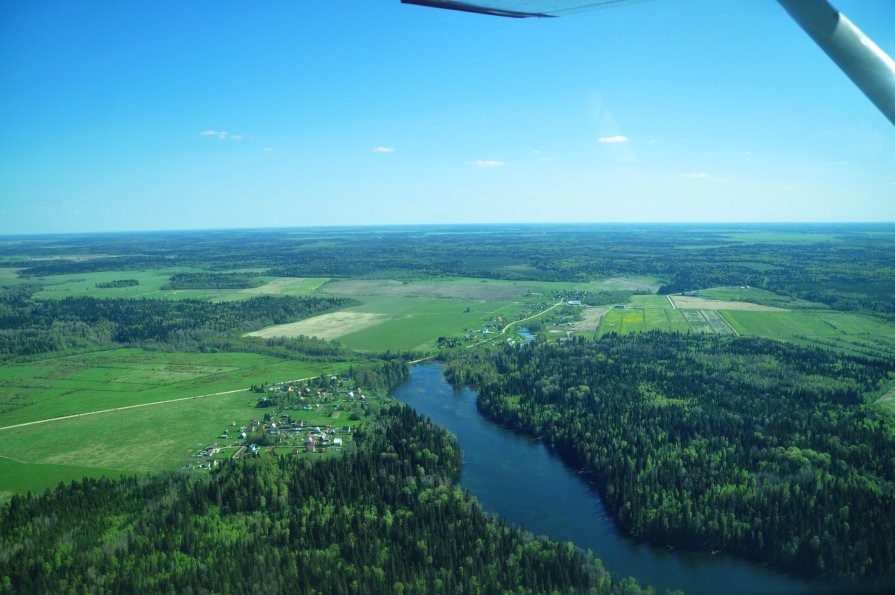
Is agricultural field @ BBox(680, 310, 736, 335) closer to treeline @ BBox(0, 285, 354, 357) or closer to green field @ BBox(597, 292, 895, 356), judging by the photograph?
green field @ BBox(597, 292, 895, 356)

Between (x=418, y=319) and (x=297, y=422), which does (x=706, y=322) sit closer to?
(x=418, y=319)

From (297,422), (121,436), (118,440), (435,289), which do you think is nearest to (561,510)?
(297,422)

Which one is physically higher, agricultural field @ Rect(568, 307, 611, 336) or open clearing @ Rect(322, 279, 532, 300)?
open clearing @ Rect(322, 279, 532, 300)

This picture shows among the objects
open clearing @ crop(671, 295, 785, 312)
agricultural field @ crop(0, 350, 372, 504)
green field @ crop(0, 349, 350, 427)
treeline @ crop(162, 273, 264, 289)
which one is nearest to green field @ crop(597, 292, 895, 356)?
open clearing @ crop(671, 295, 785, 312)

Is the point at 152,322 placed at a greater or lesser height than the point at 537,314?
lesser

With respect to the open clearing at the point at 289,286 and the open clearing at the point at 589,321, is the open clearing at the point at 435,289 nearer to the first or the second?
the open clearing at the point at 289,286

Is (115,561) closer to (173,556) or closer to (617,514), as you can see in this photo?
(173,556)
